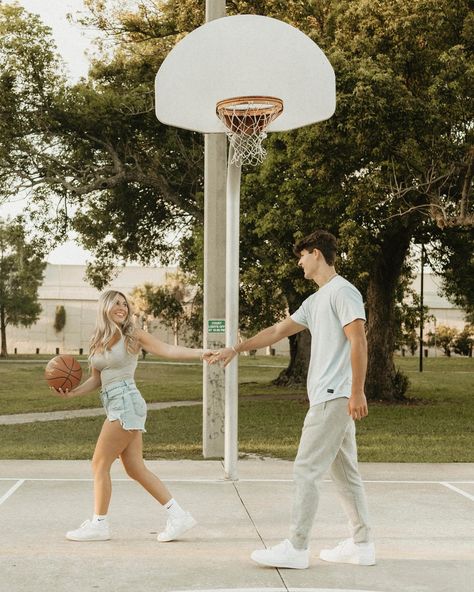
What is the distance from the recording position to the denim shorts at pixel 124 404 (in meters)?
6.91

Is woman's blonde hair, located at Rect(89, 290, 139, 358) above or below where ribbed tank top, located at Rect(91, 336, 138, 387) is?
above

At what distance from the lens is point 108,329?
6930mm

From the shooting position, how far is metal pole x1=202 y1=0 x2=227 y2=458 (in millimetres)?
11906

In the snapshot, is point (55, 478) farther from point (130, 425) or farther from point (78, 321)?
point (78, 321)

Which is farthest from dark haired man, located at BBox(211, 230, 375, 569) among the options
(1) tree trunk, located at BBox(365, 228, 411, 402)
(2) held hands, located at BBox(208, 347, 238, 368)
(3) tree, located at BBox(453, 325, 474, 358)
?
(3) tree, located at BBox(453, 325, 474, 358)

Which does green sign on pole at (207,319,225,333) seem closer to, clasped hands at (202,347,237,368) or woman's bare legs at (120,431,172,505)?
clasped hands at (202,347,237,368)

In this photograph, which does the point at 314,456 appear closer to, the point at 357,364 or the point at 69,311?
the point at 357,364

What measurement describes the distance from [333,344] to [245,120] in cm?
443

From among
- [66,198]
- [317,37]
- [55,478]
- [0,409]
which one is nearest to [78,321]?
[66,198]

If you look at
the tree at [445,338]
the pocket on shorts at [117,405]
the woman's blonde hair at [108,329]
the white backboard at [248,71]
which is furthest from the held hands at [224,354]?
the tree at [445,338]

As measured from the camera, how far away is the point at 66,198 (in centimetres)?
3047

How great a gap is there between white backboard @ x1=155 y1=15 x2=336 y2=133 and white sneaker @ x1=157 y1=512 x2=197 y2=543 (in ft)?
15.1

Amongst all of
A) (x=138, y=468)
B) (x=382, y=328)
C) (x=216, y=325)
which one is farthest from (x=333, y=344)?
(x=382, y=328)

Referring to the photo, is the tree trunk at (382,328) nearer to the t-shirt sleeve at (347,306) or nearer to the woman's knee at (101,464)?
the woman's knee at (101,464)
